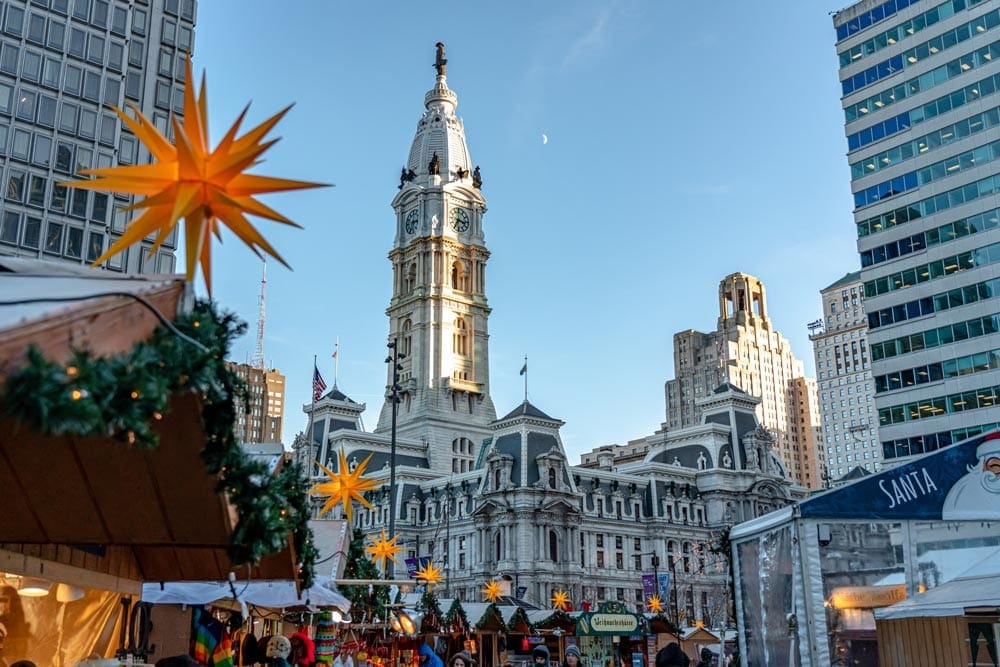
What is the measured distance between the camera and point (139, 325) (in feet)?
20.1

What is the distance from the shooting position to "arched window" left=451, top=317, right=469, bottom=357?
5482 inches

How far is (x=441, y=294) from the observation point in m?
138

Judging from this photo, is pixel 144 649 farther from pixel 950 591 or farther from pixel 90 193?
pixel 90 193

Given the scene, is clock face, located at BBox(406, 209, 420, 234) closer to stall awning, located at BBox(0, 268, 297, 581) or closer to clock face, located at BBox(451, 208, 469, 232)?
A: clock face, located at BBox(451, 208, 469, 232)

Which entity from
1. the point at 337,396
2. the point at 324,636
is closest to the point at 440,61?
the point at 337,396

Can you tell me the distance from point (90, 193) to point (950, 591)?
59334mm

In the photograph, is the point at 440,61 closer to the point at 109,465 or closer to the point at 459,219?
the point at 459,219

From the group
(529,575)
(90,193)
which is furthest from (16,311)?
(529,575)

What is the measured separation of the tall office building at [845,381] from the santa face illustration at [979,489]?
538 feet

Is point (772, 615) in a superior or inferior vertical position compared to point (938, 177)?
inferior

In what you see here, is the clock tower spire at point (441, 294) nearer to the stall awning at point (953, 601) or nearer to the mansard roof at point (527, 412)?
the mansard roof at point (527, 412)

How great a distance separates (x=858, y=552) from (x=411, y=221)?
437ft

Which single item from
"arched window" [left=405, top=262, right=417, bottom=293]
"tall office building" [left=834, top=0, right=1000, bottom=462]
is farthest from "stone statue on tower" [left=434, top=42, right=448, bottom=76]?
"tall office building" [left=834, top=0, right=1000, bottom=462]

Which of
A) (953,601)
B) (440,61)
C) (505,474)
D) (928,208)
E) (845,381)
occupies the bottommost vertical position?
(953,601)
